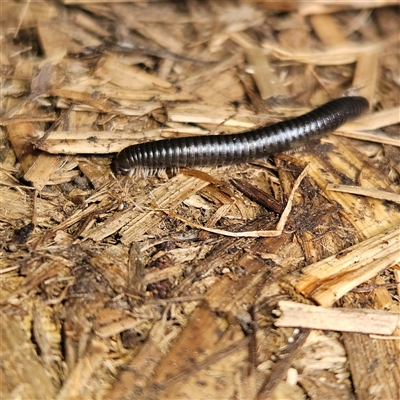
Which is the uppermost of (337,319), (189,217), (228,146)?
(228,146)

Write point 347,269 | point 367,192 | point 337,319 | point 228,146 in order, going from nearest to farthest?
1. point 337,319
2. point 347,269
3. point 367,192
4. point 228,146

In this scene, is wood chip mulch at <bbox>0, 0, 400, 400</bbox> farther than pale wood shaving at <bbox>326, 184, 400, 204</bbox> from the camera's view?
No

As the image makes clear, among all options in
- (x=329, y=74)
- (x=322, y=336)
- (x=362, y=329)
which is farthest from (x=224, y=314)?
(x=329, y=74)

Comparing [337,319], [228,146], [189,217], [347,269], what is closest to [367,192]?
[347,269]

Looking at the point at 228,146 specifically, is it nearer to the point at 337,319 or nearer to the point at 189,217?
the point at 189,217

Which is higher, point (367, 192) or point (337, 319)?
point (367, 192)

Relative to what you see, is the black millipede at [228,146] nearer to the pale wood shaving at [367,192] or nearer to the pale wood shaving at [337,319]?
the pale wood shaving at [367,192]

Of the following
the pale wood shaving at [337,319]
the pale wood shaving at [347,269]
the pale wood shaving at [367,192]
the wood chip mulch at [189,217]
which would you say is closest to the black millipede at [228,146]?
the wood chip mulch at [189,217]

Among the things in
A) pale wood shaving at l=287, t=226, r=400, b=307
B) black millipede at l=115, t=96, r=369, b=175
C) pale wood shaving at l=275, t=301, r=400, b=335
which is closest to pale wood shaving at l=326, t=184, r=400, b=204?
pale wood shaving at l=287, t=226, r=400, b=307

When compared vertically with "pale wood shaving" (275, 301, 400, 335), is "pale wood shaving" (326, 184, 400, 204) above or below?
above

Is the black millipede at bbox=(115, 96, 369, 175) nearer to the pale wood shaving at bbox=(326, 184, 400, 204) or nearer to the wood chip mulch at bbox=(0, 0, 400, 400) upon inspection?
the wood chip mulch at bbox=(0, 0, 400, 400)
